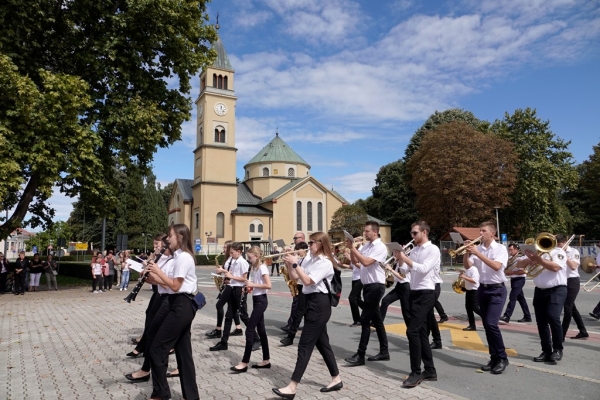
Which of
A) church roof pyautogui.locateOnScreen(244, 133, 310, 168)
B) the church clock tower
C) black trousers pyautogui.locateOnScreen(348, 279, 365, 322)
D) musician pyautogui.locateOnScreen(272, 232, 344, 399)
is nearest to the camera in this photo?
musician pyautogui.locateOnScreen(272, 232, 344, 399)

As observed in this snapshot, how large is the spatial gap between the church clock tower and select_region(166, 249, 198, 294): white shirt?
5051 centimetres

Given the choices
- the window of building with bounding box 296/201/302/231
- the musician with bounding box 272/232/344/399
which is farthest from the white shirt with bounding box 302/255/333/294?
the window of building with bounding box 296/201/302/231

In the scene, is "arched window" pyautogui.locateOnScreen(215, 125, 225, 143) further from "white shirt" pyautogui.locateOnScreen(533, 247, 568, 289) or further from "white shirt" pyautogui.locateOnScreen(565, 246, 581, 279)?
"white shirt" pyautogui.locateOnScreen(533, 247, 568, 289)

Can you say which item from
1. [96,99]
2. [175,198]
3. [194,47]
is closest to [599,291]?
[194,47]

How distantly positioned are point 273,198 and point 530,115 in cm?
3204

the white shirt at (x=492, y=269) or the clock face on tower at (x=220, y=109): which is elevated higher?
the clock face on tower at (x=220, y=109)

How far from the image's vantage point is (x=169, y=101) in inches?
805

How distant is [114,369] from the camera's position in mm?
6469

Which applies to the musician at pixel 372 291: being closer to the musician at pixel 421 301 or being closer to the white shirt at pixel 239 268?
the musician at pixel 421 301

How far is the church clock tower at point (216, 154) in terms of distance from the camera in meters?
55.3

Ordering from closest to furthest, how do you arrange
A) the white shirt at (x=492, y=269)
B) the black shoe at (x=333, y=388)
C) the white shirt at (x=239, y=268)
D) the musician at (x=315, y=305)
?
the musician at (x=315, y=305), the black shoe at (x=333, y=388), the white shirt at (x=492, y=269), the white shirt at (x=239, y=268)

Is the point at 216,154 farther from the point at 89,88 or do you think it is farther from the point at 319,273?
the point at 319,273

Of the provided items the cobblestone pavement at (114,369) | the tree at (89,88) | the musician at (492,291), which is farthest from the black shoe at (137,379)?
the tree at (89,88)

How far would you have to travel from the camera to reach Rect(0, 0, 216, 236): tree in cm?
1605
